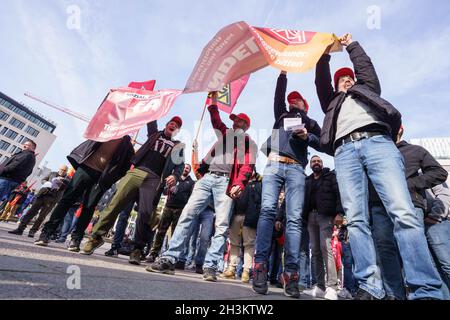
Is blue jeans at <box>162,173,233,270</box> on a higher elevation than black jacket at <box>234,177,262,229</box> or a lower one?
lower

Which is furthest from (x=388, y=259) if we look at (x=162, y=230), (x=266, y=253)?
(x=162, y=230)

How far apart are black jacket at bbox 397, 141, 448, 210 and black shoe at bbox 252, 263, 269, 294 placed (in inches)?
70.2

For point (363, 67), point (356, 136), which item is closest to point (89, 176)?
point (356, 136)

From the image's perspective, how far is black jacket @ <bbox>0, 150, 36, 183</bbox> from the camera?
5555 mm

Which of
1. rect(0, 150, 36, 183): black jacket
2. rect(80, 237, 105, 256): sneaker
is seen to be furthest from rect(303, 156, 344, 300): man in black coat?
rect(0, 150, 36, 183): black jacket

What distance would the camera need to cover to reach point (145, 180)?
384cm

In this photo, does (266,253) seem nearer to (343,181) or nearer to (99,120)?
(343,181)

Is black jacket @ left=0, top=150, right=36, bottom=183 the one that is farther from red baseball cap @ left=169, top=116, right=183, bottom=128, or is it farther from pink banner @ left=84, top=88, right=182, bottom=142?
red baseball cap @ left=169, top=116, right=183, bottom=128

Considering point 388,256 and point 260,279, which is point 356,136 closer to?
point 388,256

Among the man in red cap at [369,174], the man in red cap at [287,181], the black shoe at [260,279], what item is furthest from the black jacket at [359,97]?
the black shoe at [260,279]

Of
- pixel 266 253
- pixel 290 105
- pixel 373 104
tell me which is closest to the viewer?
pixel 373 104

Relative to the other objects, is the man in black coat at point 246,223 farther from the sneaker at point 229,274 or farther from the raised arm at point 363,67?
the raised arm at point 363,67
